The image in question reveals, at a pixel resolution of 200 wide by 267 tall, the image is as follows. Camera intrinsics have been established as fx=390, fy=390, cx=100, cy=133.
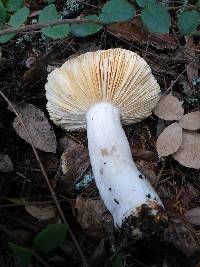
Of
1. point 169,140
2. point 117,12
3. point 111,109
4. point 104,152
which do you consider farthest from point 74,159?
point 117,12

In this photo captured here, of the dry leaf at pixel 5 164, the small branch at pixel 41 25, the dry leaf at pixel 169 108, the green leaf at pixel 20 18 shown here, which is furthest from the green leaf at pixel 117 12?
the dry leaf at pixel 5 164

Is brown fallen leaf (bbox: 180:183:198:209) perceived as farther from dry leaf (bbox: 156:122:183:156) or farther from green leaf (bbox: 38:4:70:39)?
green leaf (bbox: 38:4:70:39)

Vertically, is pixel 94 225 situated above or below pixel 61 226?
below

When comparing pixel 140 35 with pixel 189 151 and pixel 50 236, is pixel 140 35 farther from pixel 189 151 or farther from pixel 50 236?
pixel 50 236

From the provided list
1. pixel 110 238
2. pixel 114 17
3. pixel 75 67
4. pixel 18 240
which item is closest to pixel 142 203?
pixel 110 238

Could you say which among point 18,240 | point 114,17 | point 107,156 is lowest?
point 18,240

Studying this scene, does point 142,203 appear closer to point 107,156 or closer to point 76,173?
point 107,156
